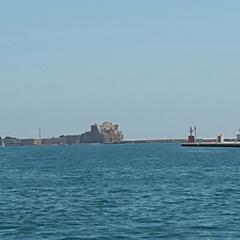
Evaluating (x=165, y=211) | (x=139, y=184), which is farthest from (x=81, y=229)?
(x=139, y=184)

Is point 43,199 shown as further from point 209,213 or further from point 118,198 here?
point 209,213

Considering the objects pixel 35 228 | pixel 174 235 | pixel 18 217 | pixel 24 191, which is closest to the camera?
pixel 174 235

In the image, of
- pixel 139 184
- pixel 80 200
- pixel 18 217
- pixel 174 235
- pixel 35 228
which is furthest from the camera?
pixel 139 184

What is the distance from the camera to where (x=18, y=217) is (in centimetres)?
3684

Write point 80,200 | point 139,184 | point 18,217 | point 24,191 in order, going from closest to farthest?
point 18,217, point 80,200, point 24,191, point 139,184

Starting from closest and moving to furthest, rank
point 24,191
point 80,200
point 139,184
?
point 80,200 → point 24,191 → point 139,184

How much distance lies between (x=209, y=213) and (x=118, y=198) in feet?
33.0

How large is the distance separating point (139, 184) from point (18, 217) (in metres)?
23.4

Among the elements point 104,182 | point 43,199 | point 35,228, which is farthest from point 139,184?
point 35,228

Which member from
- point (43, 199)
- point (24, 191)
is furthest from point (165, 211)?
point (24, 191)

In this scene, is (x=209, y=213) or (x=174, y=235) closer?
(x=174, y=235)

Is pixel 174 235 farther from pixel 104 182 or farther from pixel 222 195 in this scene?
pixel 104 182

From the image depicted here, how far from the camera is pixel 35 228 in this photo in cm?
3297

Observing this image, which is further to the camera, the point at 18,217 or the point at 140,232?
the point at 18,217
